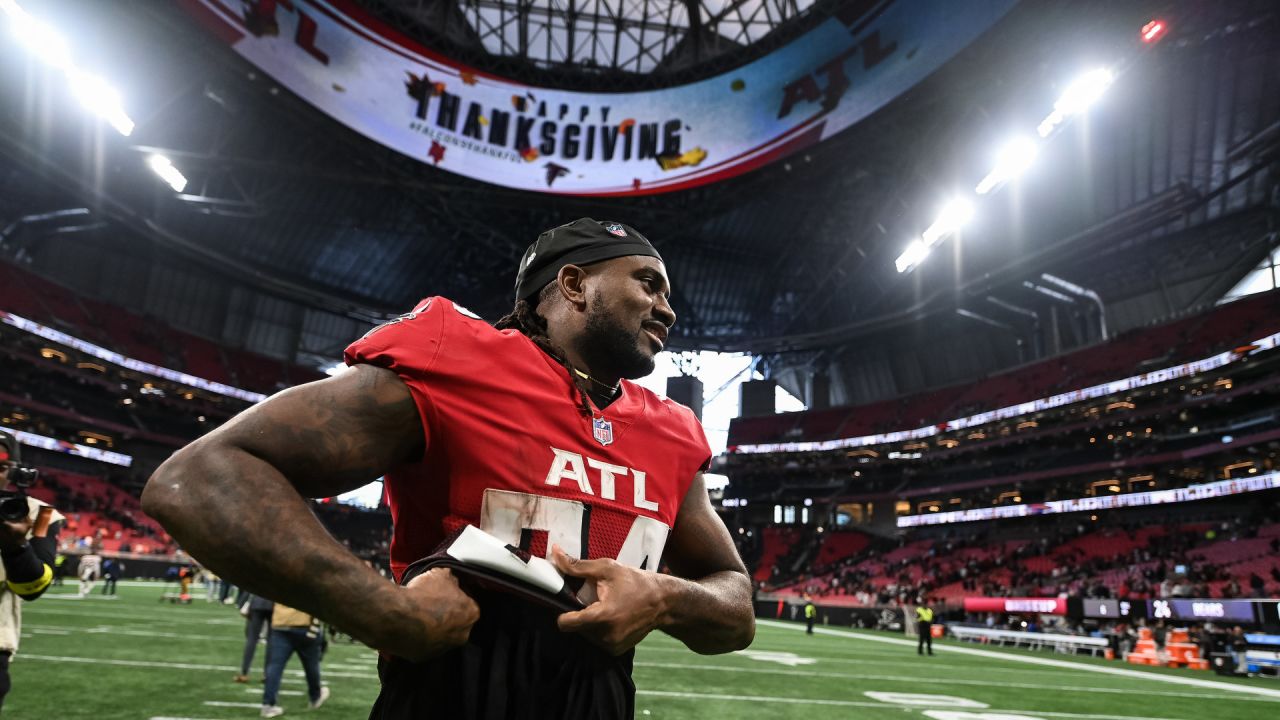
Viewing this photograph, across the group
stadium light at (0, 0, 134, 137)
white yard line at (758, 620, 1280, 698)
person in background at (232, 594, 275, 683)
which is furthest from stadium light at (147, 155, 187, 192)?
white yard line at (758, 620, 1280, 698)

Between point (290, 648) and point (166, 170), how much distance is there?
91.4ft

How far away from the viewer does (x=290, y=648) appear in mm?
7062

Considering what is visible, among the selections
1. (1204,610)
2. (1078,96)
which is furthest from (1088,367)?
(1204,610)

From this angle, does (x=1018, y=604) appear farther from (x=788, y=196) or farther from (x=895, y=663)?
(x=788, y=196)

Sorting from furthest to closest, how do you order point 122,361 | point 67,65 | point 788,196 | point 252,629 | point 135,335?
point 135,335
point 122,361
point 788,196
point 67,65
point 252,629

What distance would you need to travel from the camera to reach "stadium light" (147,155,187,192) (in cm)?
2777

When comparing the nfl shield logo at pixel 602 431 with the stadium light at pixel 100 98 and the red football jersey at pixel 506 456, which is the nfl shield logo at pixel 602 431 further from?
the stadium light at pixel 100 98

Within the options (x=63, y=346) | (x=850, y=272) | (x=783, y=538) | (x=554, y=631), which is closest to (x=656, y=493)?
(x=554, y=631)

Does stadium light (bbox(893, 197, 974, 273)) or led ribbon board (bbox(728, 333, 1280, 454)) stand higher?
stadium light (bbox(893, 197, 974, 273))

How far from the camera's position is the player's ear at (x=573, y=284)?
196cm

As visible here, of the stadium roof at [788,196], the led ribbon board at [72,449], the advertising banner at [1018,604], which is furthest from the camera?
the led ribbon board at [72,449]

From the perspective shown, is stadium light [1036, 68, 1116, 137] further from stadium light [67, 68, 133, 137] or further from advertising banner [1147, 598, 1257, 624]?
stadium light [67, 68, 133, 137]

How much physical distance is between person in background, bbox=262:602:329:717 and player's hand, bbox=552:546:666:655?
6.49m

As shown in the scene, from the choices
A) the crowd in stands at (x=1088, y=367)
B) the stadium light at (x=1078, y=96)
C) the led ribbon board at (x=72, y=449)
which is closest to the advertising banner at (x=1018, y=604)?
the crowd in stands at (x=1088, y=367)
